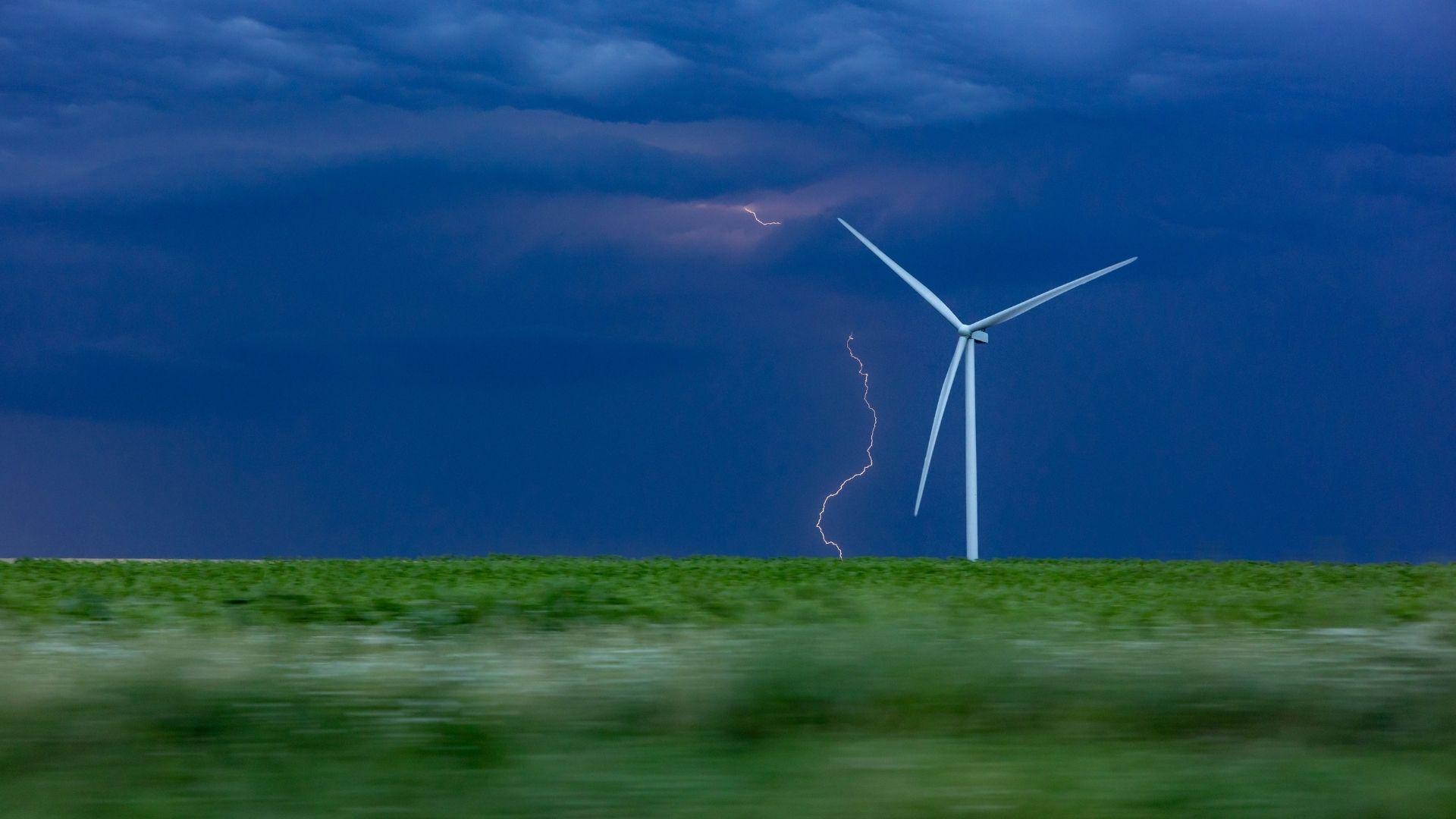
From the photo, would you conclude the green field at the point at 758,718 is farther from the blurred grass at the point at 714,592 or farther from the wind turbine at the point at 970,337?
the wind turbine at the point at 970,337

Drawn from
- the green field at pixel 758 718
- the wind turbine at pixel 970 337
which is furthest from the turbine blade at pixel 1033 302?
the green field at pixel 758 718

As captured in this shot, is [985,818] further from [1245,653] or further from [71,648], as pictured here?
[71,648]

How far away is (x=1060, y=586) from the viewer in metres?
23.2

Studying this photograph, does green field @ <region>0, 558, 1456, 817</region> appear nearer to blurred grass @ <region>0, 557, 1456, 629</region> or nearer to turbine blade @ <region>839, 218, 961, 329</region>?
blurred grass @ <region>0, 557, 1456, 629</region>

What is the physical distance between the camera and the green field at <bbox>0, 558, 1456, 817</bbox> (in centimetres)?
595

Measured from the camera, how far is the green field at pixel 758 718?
595 cm

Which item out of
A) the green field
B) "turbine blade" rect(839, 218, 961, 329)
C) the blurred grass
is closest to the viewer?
the green field

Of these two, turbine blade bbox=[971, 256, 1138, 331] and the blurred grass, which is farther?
turbine blade bbox=[971, 256, 1138, 331]

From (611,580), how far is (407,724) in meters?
15.3

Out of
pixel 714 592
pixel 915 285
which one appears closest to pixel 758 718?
pixel 714 592

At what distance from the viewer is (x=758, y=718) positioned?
7707 mm

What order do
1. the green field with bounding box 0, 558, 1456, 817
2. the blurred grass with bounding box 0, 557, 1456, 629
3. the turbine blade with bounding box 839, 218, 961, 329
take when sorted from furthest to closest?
the turbine blade with bounding box 839, 218, 961, 329, the blurred grass with bounding box 0, 557, 1456, 629, the green field with bounding box 0, 558, 1456, 817

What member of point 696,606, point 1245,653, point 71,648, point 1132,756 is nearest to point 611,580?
point 696,606

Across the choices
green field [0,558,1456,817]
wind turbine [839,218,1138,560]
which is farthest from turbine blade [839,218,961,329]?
green field [0,558,1456,817]
